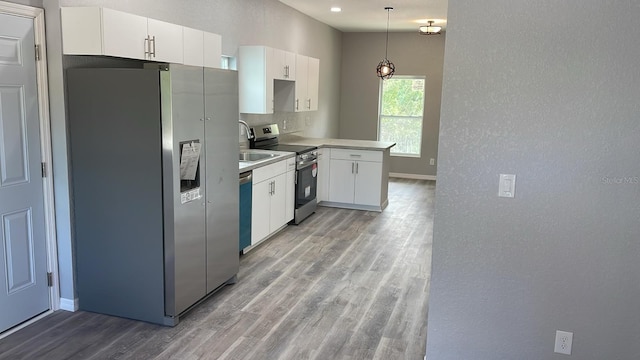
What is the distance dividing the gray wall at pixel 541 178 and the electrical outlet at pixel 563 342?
27mm

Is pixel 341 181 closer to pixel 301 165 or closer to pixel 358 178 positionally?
pixel 358 178

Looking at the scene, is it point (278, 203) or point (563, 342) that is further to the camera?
point (278, 203)

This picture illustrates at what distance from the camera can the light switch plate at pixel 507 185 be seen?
2477mm

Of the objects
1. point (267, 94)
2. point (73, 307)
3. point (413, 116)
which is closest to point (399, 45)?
point (413, 116)

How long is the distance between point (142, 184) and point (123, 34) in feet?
3.25

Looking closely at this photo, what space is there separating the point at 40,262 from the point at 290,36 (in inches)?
177

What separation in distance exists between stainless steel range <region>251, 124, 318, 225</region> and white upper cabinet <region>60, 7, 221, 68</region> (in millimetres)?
2069

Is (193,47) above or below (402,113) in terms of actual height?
above

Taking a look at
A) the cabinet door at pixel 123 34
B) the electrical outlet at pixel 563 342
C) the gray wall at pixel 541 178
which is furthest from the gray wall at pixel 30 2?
the electrical outlet at pixel 563 342

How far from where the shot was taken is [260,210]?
498cm

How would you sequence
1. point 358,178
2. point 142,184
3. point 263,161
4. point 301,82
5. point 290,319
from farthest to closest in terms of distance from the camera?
1. point 358,178
2. point 301,82
3. point 263,161
4. point 290,319
5. point 142,184

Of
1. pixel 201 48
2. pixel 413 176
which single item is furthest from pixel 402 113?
pixel 201 48

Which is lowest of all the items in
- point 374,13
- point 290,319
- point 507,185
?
point 290,319

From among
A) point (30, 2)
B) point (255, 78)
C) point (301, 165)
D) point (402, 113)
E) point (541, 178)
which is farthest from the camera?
point (402, 113)
